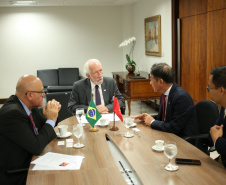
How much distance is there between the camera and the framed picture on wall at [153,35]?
6152 millimetres

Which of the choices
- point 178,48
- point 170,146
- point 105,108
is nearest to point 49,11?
point 178,48

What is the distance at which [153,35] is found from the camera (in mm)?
6457

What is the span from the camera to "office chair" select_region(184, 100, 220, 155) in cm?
264

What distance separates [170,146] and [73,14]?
723 centimetres

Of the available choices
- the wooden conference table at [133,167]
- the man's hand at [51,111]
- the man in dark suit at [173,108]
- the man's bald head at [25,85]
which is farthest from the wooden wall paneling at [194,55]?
the man's bald head at [25,85]

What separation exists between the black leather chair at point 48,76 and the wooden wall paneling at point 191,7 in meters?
4.17

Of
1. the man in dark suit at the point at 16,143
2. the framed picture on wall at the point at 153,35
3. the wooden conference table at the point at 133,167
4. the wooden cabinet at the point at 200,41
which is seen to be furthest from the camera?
the framed picture on wall at the point at 153,35

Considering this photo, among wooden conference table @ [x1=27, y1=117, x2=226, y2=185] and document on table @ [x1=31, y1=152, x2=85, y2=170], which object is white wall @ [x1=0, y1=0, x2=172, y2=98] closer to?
wooden conference table @ [x1=27, y1=117, x2=226, y2=185]

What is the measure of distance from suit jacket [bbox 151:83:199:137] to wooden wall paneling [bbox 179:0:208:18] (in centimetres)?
235

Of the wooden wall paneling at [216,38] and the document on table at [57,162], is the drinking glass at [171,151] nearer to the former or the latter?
the document on table at [57,162]

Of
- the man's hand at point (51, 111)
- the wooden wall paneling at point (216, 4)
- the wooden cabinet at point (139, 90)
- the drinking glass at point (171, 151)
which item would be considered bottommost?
the wooden cabinet at point (139, 90)

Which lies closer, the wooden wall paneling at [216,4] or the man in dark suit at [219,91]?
the man in dark suit at [219,91]

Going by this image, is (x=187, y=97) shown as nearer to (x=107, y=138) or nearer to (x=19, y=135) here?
(x=107, y=138)

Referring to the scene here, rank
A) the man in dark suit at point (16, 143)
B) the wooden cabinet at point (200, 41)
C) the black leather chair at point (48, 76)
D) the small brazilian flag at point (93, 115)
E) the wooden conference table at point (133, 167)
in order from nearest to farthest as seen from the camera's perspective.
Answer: the wooden conference table at point (133, 167), the man in dark suit at point (16, 143), the small brazilian flag at point (93, 115), the wooden cabinet at point (200, 41), the black leather chair at point (48, 76)
